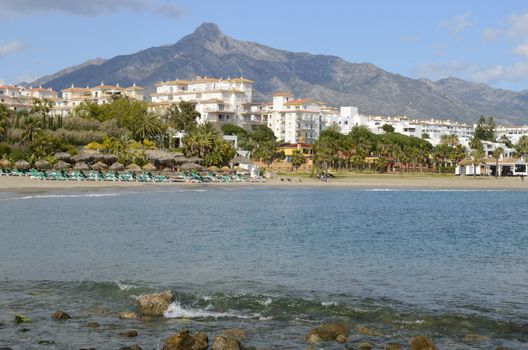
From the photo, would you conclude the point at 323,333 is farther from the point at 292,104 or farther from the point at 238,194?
the point at 292,104

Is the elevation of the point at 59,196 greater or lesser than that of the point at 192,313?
greater

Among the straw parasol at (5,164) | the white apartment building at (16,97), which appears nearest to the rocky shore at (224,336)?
the straw parasol at (5,164)

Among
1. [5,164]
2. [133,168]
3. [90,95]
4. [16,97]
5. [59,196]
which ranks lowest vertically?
[59,196]

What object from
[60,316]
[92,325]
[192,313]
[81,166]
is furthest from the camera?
[81,166]

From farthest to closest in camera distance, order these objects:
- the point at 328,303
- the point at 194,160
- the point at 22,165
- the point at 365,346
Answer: the point at 194,160 → the point at 22,165 → the point at 328,303 → the point at 365,346

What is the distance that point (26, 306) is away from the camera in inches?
648

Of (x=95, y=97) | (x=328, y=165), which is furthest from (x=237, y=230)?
(x=95, y=97)

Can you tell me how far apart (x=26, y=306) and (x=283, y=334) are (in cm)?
676

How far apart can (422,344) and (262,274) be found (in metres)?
8.89

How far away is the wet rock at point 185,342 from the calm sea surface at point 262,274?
0.70 metres

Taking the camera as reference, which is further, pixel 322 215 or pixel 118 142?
pixel 118 142

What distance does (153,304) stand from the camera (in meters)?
16.2

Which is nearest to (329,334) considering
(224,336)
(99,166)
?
(224,336)

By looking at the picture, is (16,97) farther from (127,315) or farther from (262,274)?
(127,315)
